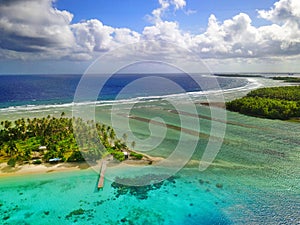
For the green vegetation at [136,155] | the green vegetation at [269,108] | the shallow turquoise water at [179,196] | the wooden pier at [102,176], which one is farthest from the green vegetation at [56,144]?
the green vegetation at [269,108]

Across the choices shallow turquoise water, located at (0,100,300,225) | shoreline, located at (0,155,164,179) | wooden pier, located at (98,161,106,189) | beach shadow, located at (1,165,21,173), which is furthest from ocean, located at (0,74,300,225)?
beach shadow, located at (1,165,21,173)

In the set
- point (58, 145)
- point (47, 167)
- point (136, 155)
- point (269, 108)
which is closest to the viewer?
point (47, 167)

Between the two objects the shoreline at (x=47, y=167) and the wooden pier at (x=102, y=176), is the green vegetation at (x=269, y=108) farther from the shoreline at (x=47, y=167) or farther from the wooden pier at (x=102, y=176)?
the wooden pier at (x=102, y=176)

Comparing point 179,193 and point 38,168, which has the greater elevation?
point 38,168

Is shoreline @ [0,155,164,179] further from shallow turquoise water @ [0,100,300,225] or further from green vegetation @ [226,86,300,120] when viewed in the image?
green vegetation @ [226,86,300,120]

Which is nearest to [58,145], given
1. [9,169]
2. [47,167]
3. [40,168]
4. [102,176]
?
[47,167]

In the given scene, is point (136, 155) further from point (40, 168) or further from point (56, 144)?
point (40, 168)
